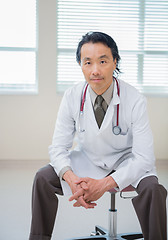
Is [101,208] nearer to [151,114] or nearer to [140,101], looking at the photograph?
[140,101]

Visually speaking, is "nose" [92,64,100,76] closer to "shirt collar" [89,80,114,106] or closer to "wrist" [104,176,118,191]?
"shirt collar" [89,80,114,106]

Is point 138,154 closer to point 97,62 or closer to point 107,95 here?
point 107,95

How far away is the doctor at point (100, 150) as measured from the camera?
163 cm

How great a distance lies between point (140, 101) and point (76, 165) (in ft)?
1.55

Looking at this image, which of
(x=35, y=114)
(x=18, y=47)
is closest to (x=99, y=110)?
(x=35, y=114)

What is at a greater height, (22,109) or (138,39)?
(138,39)

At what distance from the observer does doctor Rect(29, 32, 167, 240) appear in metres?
1.63

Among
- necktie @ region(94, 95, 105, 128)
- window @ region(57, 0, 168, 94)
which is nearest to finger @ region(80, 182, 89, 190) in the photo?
necktie @ region(94, 95, 105, 128)

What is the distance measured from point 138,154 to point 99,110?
311 millimetres

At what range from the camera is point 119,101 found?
1812 mm

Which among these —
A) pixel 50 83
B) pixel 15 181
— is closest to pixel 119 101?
pixel 15 181

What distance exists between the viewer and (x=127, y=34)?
4230 mm

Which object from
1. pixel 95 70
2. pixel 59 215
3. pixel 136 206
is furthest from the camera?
pixel 59 215

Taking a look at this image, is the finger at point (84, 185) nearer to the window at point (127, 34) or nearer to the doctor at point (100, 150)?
the doctor at point (100, 150)
